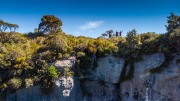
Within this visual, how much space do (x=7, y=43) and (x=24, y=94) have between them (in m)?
8.30

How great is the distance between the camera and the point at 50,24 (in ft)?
106

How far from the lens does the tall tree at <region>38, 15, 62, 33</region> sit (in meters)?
32.2

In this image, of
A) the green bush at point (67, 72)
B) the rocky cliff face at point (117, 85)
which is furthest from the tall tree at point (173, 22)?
the green bush at point (67, 72)

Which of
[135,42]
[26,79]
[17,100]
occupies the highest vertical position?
[135,42]

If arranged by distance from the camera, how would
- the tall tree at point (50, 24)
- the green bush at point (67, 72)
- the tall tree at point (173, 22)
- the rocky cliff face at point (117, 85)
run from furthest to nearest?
the tall tree at point (50, 24), the tall tree at point (173, 22), the green bush at point (67, 72), the rocky cliff face at point (117, 85)

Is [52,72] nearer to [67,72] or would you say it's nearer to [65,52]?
[67,72]

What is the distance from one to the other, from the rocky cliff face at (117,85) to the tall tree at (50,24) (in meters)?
9.57

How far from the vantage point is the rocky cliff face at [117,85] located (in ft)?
76.5

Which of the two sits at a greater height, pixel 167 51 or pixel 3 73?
pixel 167 51

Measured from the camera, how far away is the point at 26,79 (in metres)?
23.5

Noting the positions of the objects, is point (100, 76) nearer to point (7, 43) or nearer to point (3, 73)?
point (3, 73)

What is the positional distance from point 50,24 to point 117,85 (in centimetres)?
1394

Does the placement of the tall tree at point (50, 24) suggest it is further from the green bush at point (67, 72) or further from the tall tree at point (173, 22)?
the tall tree at point (173, 22)

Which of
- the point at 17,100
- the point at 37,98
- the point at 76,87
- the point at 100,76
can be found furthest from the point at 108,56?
the point at 17,100
